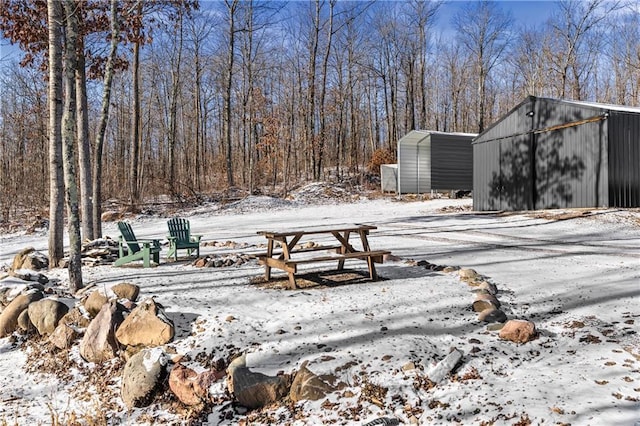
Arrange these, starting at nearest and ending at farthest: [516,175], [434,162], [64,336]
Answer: [64,336], [516,175], [434,162]

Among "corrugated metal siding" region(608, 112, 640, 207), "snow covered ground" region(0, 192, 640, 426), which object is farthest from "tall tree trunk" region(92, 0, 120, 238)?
"corrugated metal siding" region(608, 112, 640, 207)

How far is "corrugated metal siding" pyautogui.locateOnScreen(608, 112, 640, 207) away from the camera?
43.5 feet

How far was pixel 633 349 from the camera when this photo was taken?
3.57m

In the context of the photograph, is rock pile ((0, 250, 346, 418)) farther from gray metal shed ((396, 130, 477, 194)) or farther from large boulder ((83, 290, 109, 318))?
gray metal shed ((396, 130, 477, 194))

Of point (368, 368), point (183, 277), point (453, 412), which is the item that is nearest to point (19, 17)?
point (183, 277)

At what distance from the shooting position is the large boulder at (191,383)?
3.61 m

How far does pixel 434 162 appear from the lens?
25469mm

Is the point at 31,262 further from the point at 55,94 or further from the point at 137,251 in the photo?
the point at 55,94

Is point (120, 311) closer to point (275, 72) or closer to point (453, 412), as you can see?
point (453, 412)

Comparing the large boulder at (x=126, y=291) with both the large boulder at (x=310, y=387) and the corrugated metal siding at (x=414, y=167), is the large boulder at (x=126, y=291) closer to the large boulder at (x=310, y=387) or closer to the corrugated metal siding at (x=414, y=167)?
the large boulder at (x=310, y=387)

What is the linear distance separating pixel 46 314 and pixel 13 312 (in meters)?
0.60

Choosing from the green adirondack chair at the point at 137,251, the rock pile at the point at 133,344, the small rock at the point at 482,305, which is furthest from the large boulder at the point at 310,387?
the green adirondack chair at the point at 137,251

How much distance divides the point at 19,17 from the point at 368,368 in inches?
433

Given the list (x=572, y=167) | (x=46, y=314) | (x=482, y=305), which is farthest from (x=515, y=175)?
(x=46, y=314)
